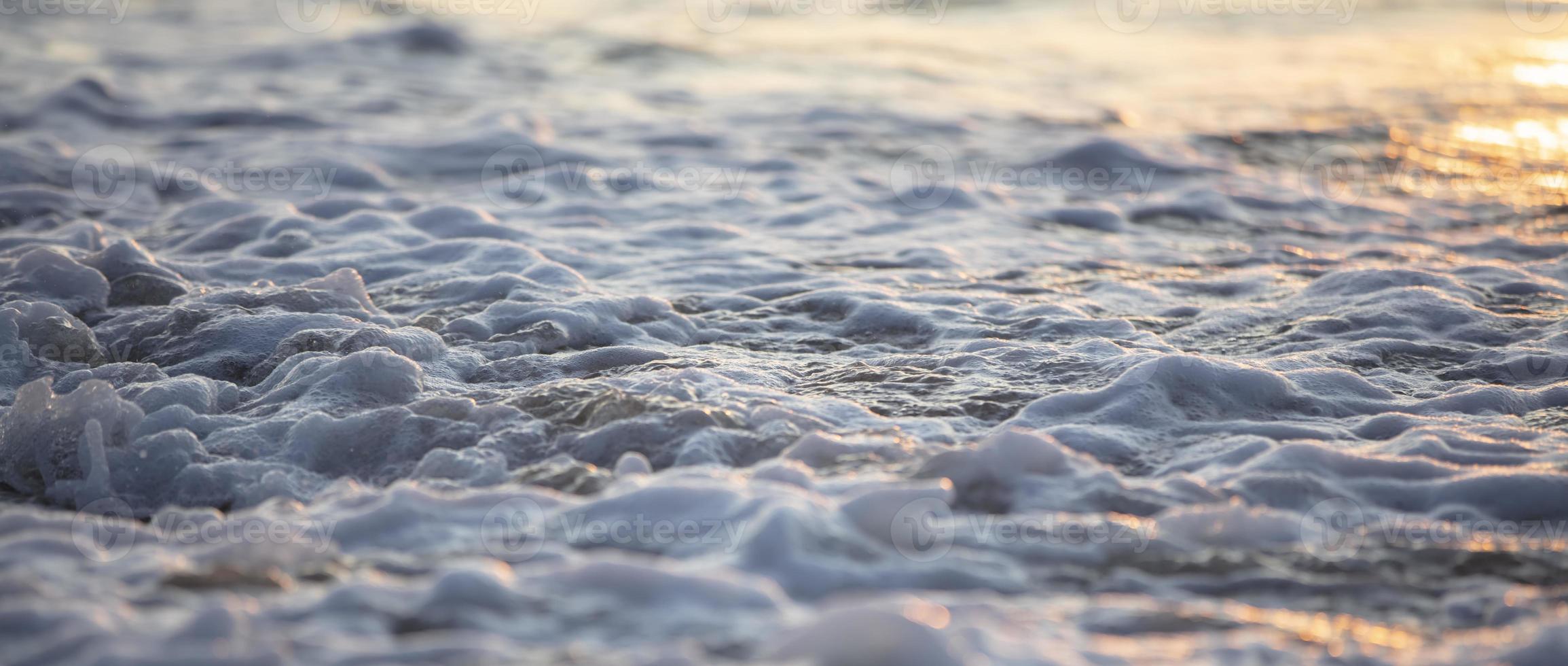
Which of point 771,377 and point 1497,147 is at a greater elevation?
point 1497,147

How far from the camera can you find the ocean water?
8.22ft

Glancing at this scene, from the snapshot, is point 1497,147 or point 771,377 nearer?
point 771,377

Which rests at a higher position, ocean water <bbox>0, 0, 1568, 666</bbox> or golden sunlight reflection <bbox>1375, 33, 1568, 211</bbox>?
golden sunlight reflection <bbox>1375, 33, 1568, 211</bbox>

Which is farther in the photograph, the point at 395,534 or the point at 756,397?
the point at 756,397

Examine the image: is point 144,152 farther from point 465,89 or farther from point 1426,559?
point 1426,559

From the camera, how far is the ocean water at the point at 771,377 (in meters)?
2.51

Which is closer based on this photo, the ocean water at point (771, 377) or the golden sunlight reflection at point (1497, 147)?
the ocean water at point (771, 377)

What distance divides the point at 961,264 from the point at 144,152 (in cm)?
518

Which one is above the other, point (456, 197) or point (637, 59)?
point (637, 59)

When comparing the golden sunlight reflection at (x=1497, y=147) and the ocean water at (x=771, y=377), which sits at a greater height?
the golden sunlight reflection at (x=1497, y=147)

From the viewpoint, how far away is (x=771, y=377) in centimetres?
399

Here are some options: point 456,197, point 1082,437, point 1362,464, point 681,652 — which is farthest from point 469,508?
point 456,197

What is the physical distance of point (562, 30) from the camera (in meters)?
12.2

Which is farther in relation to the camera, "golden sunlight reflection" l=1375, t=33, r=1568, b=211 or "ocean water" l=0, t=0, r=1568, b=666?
"golden sunlight reflection" l=1375, t=33, r=1568, b=211
